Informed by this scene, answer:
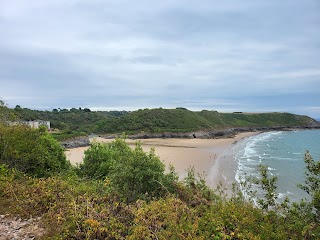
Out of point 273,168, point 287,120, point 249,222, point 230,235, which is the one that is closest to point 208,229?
point 230,235

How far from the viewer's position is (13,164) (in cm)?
1329

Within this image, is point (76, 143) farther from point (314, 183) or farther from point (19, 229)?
point (314, 183)

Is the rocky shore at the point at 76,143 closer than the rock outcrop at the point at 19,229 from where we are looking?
No

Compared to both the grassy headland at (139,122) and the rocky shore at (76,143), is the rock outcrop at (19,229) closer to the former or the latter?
the rocky shore at (76,143)

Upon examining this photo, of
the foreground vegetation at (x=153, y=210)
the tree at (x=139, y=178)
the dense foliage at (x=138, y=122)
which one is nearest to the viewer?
the foreground vegetation at (x=153, y=210)

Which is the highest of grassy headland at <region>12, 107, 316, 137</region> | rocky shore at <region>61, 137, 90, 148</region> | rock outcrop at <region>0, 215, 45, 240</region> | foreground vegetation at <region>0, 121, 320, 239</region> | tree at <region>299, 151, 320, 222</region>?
grassy headland at <region>12, 107, 316, 137</region>

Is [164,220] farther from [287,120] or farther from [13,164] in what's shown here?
[287,120]

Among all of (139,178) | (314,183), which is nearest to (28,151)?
(139,178)

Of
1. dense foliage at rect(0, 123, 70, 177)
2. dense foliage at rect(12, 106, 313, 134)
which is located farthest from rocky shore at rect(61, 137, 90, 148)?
dense foliage at rect(0, 123, 70, 177)

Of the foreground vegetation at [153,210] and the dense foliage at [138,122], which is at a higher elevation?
the dense foliage at [138,122]

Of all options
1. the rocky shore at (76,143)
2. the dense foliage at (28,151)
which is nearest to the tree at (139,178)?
the dense foliage at (28,151)

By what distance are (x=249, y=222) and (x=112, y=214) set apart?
10.3ft

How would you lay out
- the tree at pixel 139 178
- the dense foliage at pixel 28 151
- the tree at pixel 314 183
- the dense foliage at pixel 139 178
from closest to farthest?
the tree at pixel 314 183 < the dense foliage at pixel 139 178 < the tree at pixel 139 178 < the dense foliage at pixel 28 151

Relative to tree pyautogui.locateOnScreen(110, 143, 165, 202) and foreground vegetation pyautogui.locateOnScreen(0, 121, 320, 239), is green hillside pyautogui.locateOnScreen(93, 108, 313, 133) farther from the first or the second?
foreground vegetation pyautogui.locateOnScreen(0, 121, 320, 239)
